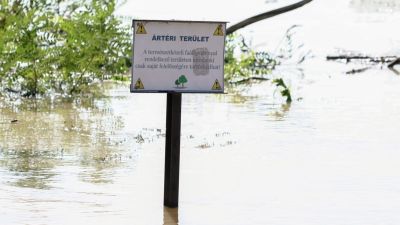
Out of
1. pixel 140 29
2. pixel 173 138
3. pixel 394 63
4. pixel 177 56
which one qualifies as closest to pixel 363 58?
pixel 394 63

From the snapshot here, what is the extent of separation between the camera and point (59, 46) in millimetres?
20203

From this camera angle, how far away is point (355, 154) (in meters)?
13.0

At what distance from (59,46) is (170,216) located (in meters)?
11.7

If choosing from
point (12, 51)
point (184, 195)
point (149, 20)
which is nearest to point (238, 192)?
point (184, 195)

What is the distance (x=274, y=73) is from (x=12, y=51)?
46.4 feet

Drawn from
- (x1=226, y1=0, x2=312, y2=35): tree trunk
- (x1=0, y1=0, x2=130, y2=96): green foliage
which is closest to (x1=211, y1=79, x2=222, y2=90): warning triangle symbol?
(x1=0, y1=0, x2=130, y2=96): green foliage

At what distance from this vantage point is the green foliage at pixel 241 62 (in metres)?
25.0

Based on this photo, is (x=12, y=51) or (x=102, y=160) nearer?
(x=102, y=160)

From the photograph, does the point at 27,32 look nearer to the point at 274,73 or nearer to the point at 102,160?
the point at 102,160

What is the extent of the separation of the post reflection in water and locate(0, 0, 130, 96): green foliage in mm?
10269

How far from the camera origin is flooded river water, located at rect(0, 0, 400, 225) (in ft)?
29.2

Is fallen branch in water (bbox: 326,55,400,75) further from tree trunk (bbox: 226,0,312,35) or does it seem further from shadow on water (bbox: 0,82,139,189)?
shadow on water (bbox: 0,82,139,189)

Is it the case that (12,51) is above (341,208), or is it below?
above

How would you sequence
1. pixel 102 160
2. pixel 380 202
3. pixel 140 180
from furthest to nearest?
pixel 102 160, pixel 140 180, pixel 380 202
